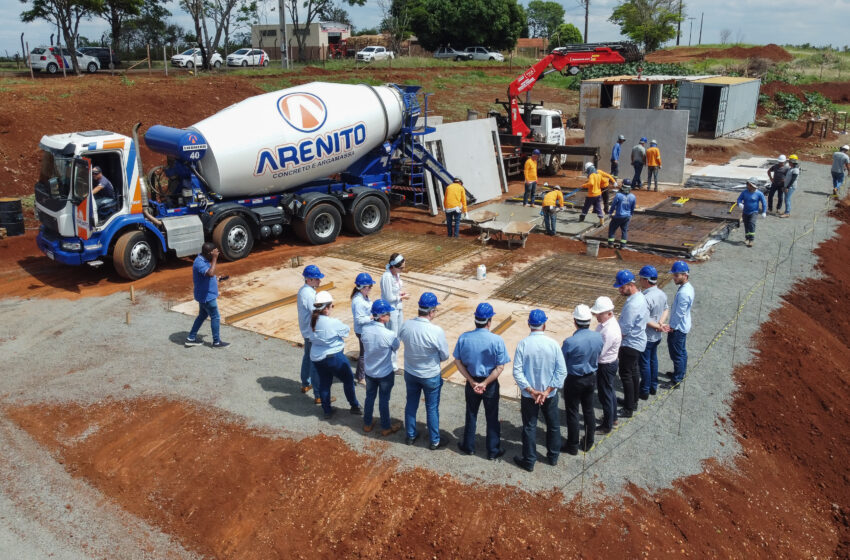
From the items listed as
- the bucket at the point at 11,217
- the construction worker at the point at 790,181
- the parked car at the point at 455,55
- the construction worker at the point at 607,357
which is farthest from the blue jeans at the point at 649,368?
the parked car at the point at 455,55

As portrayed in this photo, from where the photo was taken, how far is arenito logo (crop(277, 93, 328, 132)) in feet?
49.2

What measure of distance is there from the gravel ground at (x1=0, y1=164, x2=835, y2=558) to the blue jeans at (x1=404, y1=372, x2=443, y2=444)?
245 millimetres

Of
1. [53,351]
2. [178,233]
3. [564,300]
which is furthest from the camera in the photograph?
[178,233]

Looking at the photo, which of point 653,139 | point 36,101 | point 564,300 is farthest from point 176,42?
point 564,300

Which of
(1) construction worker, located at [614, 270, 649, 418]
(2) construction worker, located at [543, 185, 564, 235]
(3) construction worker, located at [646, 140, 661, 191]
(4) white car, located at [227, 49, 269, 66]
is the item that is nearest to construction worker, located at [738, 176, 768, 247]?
(2) construction worker, located at [543, 185, 564, 235]

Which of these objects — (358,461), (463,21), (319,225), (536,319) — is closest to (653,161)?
(319,225)

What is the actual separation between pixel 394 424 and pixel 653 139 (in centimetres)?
1838

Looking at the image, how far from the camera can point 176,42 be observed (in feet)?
188

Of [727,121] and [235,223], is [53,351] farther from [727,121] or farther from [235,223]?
[727,121]

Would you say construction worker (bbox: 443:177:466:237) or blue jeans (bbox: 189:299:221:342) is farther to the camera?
construction worker (bbox: 443:177:466:237)

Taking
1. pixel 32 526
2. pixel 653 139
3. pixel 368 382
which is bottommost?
pixel 32 526

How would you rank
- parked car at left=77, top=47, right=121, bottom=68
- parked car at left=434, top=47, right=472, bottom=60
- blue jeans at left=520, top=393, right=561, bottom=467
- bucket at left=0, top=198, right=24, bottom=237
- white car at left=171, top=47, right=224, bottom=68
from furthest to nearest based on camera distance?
1. parked car at left=434, top=47, right=472, bottom=60
2. white car at left=171, top=47, right=224, bottom=68
3. parked car at left=77, top=47, right=121, bottom=68
4. bucket at left=0, top=198, right=24, bottom=237
5. blue jeans at left=520, top=393, right=561, bottom=467

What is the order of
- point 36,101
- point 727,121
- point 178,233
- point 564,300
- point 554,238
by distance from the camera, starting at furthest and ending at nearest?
point 727,121, point 36,101, point 554,238, point 178,233, point 564,300

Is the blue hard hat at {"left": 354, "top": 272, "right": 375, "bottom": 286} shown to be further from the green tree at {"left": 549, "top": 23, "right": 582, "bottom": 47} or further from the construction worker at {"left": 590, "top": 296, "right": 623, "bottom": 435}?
the green tree at {"left": 549, "top": 23, "right": 582, "bottom": 47}
